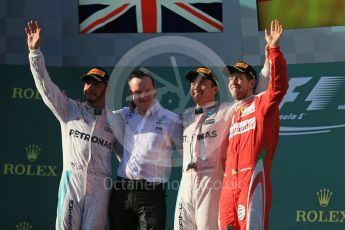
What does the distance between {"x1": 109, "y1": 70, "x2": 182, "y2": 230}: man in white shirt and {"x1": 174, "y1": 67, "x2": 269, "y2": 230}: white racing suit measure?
0.16 meters

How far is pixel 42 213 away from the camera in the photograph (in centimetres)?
702

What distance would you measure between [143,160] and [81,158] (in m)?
0.50

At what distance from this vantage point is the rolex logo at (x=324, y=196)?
6.87 metres

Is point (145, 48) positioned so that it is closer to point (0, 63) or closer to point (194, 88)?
point (0, 63)

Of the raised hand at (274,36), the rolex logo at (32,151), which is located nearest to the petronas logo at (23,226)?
the rolex logo at (32,151)

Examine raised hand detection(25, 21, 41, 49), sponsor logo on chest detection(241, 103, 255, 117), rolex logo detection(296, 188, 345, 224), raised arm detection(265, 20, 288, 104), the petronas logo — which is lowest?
the petronas logo

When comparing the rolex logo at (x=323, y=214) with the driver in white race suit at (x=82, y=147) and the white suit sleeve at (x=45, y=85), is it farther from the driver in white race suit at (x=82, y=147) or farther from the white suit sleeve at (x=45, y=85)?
the white suit sleeve at (x=45, y=85)

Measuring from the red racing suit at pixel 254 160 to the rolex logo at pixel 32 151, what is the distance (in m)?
3.41

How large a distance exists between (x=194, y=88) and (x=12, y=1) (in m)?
3.50

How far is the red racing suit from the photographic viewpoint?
406 cm

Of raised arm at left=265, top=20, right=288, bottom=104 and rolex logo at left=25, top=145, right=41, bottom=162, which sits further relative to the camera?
rolex logo at left=25, top=145, right=41, bottom=162

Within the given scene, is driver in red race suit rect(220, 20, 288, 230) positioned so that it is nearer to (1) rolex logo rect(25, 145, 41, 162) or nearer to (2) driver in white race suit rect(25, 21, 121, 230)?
(2) driver in white race suit rect(25, 21, 121, 230)

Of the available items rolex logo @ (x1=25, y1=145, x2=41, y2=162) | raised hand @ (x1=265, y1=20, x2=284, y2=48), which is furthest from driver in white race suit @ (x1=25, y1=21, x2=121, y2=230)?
rolex logo @ (x1=25, y1=145, x2=41, y2=162)

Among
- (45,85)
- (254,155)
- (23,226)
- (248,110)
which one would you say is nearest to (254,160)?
(254,155)
